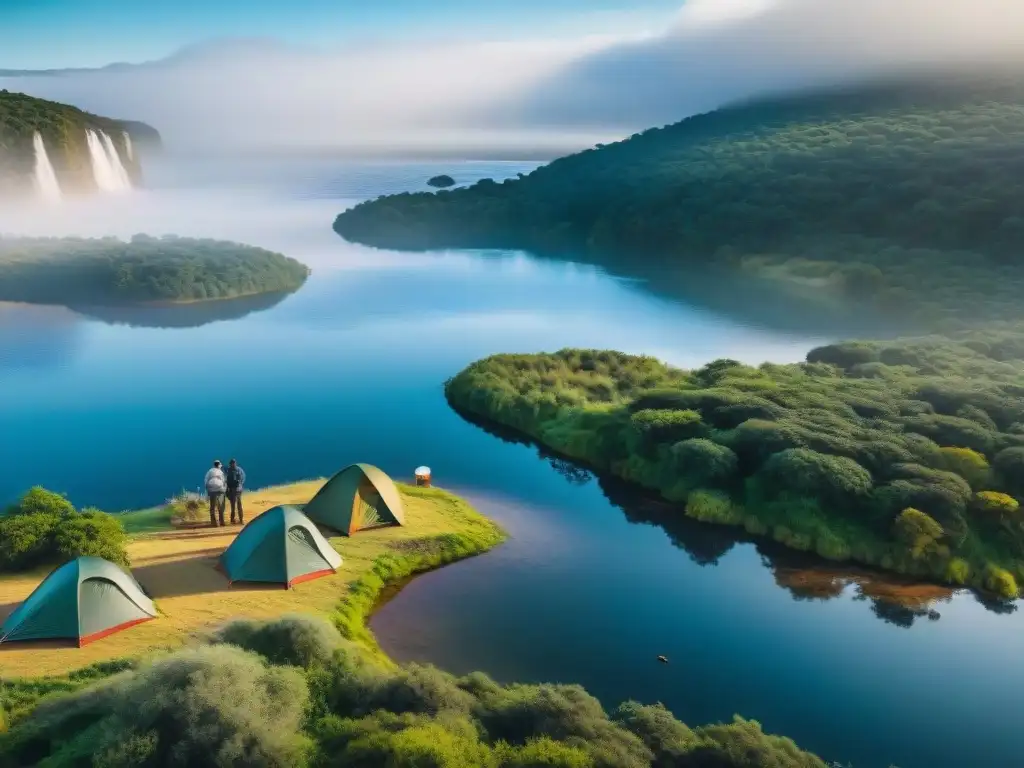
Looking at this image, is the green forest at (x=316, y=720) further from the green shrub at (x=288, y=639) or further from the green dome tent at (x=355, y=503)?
the green dome tent at (x=355, y=503)

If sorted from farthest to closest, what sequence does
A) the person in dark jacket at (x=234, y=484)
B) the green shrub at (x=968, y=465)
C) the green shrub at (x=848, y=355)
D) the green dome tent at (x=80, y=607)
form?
the green shrub at (x=848, y=355) → the green shrub at (x=968, y=465) → the person in dark jacket at (x=234, y=484) → the green dome tent at (x=80, y=607)

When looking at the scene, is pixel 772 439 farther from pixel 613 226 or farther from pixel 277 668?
pixel 613 226

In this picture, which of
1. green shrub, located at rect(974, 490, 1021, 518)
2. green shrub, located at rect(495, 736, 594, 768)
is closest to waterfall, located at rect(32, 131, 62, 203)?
green shrub, located at rect(974, 490, 1021, 518)

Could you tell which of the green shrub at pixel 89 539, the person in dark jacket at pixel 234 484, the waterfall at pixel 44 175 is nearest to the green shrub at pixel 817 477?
the person in dark jacket at pixel 234 484

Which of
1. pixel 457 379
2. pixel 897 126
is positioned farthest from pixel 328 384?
pixel 897 126

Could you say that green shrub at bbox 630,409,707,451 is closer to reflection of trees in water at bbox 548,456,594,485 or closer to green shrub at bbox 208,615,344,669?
reflection of trees in water at bbox 548,456,594,485

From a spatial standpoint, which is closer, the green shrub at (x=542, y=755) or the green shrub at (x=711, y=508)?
the green shrub at (x=542, y=755)
